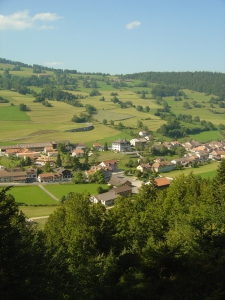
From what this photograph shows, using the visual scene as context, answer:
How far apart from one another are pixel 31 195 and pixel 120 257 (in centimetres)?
1905

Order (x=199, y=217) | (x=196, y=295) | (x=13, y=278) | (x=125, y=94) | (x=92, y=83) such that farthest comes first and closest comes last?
(x=92, y=83), (x=125, y=94), (x=199, y=217), (x=196, y=295), (x=13, y=278)

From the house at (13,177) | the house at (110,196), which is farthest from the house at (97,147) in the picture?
the house at (110,196)

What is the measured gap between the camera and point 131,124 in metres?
59.8

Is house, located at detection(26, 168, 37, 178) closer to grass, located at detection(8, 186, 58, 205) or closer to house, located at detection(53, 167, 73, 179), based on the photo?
house, located at detection(53, 167, 73, 179)

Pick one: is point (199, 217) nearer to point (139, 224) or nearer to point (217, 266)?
point (139, 224)

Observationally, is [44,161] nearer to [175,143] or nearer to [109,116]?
[175,143]

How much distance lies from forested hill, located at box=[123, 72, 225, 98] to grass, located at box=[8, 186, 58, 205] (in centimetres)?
7775

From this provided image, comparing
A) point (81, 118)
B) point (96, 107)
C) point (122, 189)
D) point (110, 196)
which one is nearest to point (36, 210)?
point (110, 196)

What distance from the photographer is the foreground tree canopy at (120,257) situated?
19.4 feet

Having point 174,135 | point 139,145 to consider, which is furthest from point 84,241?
point 174,135

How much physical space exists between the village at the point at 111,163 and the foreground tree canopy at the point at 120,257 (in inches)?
522

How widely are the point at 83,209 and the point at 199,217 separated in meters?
4.54

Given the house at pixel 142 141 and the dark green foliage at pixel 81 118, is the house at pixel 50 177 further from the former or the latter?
the dark green foliage at pixel 81 118

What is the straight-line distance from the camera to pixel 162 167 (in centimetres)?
3741
